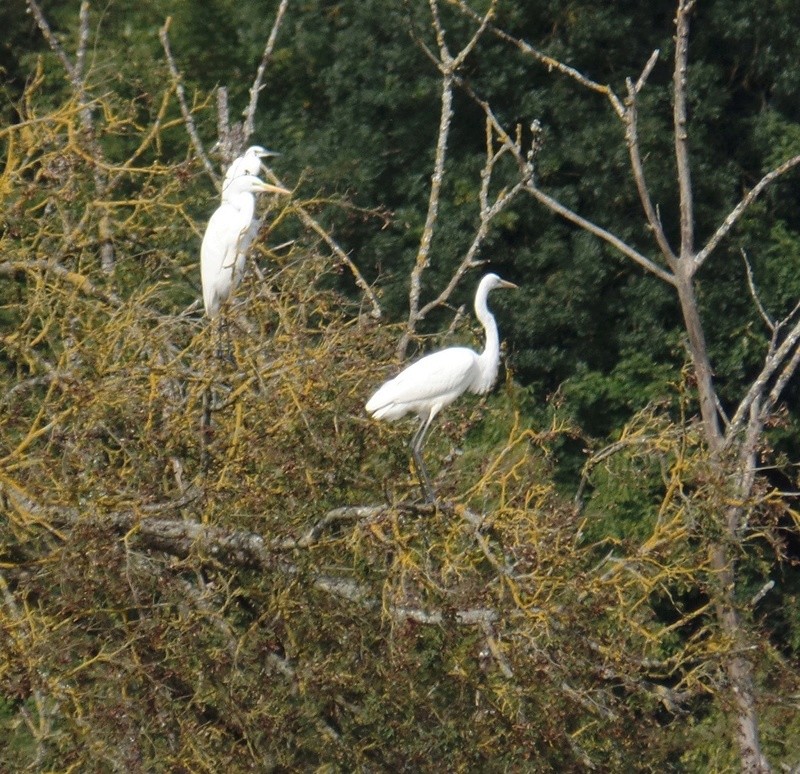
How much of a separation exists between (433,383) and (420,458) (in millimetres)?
665

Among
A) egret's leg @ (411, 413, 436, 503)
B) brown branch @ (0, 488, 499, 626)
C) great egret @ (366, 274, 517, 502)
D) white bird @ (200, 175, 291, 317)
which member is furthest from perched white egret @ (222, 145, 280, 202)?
brown branch @ (0, 488, 499, 626)

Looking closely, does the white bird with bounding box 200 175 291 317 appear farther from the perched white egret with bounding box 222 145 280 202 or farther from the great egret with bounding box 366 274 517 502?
the great egret with bounding box 366 274 517 502

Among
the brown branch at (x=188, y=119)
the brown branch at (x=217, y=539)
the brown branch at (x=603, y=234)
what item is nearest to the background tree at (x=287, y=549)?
the brown branch at (x=217, y=539)

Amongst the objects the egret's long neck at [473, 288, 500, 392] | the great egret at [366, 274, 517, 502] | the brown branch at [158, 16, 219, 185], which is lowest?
the egret's long neck at [473, 288, 500, 392]

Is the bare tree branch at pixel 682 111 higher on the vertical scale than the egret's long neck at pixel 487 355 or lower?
higher

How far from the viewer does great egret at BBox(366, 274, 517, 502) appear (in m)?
5.91

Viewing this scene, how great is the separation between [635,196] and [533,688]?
6.29m

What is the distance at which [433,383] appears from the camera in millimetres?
6414

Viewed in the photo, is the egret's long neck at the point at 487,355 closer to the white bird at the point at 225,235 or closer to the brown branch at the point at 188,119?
the white bird at the point at 225,235

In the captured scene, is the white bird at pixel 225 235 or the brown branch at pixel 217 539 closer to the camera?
the brown branch at pixel 217 539

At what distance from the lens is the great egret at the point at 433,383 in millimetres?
5913

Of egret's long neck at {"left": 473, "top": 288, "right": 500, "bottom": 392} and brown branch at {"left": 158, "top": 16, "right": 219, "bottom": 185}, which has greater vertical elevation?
brown branch at {"left": 158, "top": 16, "right": 219, "bottom": 185}

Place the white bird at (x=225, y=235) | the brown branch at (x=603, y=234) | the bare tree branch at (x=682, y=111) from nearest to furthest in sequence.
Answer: the white bird at (x=225, y=235)
the bare tree branch at (x=682, y=111)
the brown branch at (x=603, y=234)

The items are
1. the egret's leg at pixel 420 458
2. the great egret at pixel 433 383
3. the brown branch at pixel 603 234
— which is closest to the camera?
the egret's leg at pixel 420 458
